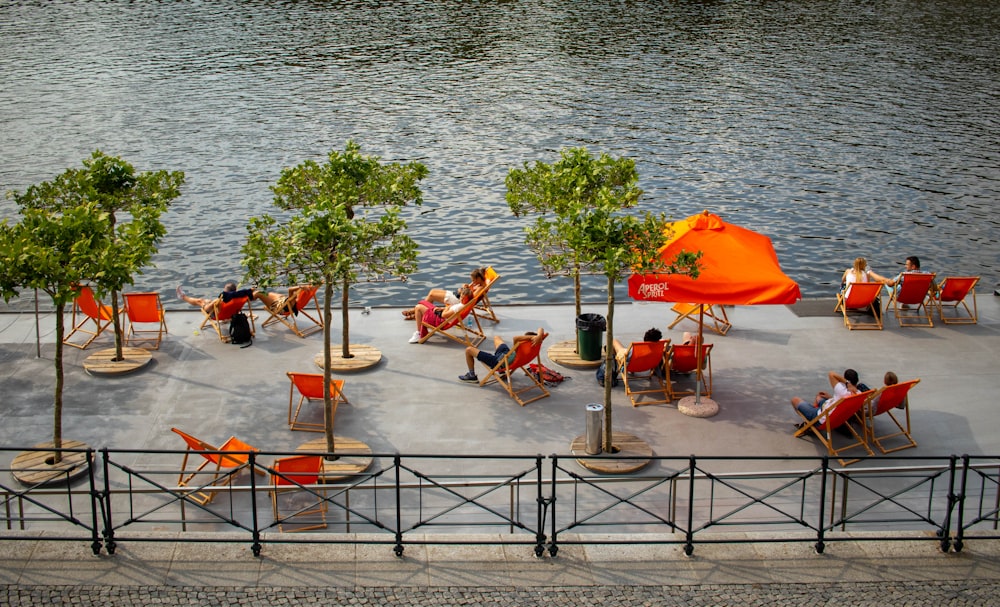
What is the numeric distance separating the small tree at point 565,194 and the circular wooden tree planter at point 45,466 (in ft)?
19.9

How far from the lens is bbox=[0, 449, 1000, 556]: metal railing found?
10.0 metres

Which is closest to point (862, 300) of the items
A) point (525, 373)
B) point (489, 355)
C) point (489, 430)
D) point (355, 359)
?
point (525, 373)

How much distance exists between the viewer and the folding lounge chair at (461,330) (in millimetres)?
16312

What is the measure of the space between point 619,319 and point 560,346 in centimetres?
198

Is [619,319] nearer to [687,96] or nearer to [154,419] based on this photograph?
[154,419]

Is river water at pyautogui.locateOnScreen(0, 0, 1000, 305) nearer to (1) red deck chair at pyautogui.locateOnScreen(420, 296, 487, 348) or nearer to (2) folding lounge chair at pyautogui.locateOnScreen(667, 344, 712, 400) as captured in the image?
(1) red deck chair at pyautogui.locateOnScreen(420, 296, 487, 348)

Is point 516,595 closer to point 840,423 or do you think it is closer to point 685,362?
point 840,423

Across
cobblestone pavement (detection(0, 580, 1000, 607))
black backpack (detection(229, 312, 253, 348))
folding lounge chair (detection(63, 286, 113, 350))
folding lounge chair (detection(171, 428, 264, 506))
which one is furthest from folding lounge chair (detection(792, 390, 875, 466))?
folding lounge chair (detection(63, 286, 113, 350))

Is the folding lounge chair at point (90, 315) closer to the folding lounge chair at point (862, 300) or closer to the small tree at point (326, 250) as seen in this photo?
the small tree at point (326, 250)

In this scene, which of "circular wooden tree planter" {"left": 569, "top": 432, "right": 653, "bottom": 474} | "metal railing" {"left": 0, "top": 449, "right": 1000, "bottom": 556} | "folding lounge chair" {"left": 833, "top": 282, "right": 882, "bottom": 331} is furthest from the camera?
"folding lounge chair" {"left": 833, "top": 282, "right": 882, "bottom": 331}

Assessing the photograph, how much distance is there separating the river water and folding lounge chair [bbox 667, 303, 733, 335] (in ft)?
18.9

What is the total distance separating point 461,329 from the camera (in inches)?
656

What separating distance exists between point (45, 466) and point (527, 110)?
2941 cm

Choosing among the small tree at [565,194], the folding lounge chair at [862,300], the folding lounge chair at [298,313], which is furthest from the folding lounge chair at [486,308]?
the folding lounge chair at [862,300]
